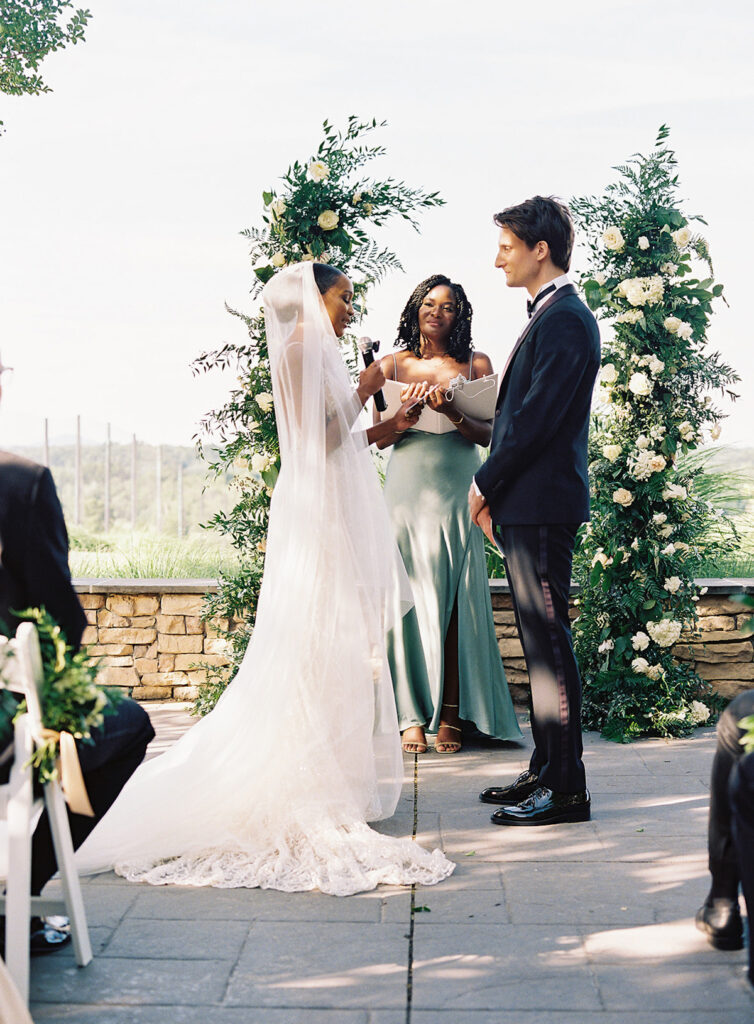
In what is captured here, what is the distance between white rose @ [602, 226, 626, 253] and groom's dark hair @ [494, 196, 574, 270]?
1.31 meters

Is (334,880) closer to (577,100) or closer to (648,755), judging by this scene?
(648,755)

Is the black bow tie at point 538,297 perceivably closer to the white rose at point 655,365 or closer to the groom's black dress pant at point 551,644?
the groom's black dress pant at point 551,644

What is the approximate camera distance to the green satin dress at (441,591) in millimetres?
5156

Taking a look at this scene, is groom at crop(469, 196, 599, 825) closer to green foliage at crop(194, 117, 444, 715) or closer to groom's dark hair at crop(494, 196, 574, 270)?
groom's dark hair at crop(494, 196, 574, 270)

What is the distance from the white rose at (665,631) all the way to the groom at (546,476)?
4.90 feet

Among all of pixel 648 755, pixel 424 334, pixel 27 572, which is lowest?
pixel 648 755

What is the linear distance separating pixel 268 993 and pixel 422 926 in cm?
55

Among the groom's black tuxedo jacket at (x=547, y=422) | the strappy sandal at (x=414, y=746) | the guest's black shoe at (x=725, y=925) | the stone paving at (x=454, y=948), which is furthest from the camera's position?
the strappy sandal at (x=414, y=746)

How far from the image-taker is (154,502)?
20406 mm

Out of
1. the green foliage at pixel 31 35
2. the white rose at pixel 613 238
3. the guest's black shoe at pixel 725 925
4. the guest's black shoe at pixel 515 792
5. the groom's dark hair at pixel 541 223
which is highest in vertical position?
the green foliage at pixel 31 35

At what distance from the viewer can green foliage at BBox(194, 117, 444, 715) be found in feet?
17.0

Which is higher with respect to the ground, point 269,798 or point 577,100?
point 577,100

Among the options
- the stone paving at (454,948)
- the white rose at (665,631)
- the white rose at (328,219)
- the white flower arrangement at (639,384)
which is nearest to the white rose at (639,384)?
the white flower arrangement at (639,384)

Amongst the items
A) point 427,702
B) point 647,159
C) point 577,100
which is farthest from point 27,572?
point 577,100
